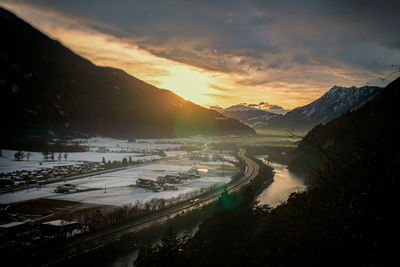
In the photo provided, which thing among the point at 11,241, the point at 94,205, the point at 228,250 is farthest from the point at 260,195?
the point at 11,241

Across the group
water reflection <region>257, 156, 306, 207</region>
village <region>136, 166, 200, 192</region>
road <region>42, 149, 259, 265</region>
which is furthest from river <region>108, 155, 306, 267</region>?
village <region>136, 166, 200, 192</region>

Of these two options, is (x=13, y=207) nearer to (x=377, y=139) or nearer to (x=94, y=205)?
(x=94, y=205)

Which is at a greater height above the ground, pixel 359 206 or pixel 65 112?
pixel 65 112

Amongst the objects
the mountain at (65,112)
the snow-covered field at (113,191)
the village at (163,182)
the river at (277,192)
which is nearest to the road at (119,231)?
the river at (277,192)

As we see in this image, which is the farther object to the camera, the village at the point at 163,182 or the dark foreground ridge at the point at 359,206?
the village at the point at 163,182

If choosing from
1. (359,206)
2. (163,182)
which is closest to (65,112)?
(163,182)

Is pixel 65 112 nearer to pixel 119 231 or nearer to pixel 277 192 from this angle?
pixel 277 192

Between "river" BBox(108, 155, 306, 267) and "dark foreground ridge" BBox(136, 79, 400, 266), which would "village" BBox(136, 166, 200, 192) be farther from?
"dark foreground ridge" BBox(136, 79, 400, 266)

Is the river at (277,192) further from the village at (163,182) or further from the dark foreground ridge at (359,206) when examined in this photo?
the village at (163,182)
